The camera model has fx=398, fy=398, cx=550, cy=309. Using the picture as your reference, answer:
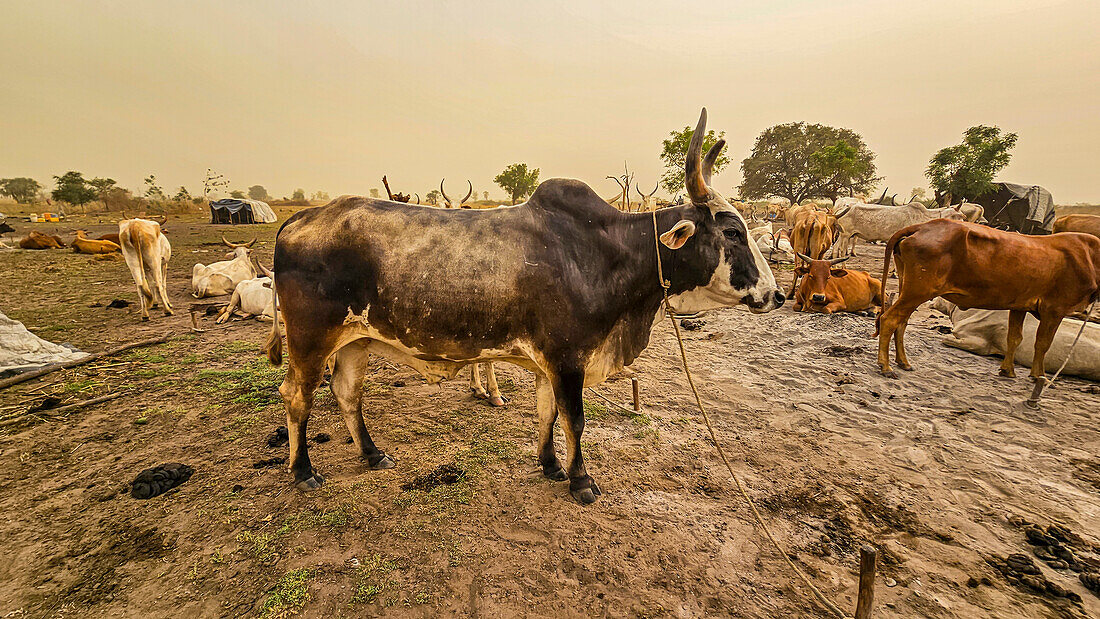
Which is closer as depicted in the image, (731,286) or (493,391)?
(731,286)

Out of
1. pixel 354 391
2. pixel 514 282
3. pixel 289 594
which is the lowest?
pixel 289 594

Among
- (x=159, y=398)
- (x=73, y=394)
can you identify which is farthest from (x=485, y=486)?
(x=73, y=394)

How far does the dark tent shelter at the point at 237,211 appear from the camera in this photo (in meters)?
31.3

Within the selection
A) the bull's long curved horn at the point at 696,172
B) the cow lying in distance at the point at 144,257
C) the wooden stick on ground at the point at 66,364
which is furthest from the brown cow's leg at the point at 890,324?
the cow lying in distance at the point at 144,257

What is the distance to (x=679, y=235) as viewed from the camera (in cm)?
304

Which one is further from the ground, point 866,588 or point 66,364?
point 66,364

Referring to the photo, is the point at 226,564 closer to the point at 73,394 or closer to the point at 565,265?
the point at 565,265

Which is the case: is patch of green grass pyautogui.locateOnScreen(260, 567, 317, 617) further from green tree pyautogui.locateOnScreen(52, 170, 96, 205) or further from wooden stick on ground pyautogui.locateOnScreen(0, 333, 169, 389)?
green tree pyautogui.locateOnScreen(52, 170, 96, 205)

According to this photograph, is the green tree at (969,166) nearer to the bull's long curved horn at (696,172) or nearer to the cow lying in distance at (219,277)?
the bull's long curved horn at (696,172)

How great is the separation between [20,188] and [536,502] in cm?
9303

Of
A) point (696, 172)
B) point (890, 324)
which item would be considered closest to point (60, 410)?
point (696, 172)

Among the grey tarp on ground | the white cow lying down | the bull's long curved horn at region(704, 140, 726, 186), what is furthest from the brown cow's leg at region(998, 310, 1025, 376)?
the grey tarp on ground

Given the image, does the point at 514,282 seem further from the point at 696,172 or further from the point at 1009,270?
the point at 1009,270

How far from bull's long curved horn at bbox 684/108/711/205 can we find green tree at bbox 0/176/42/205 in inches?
3575
